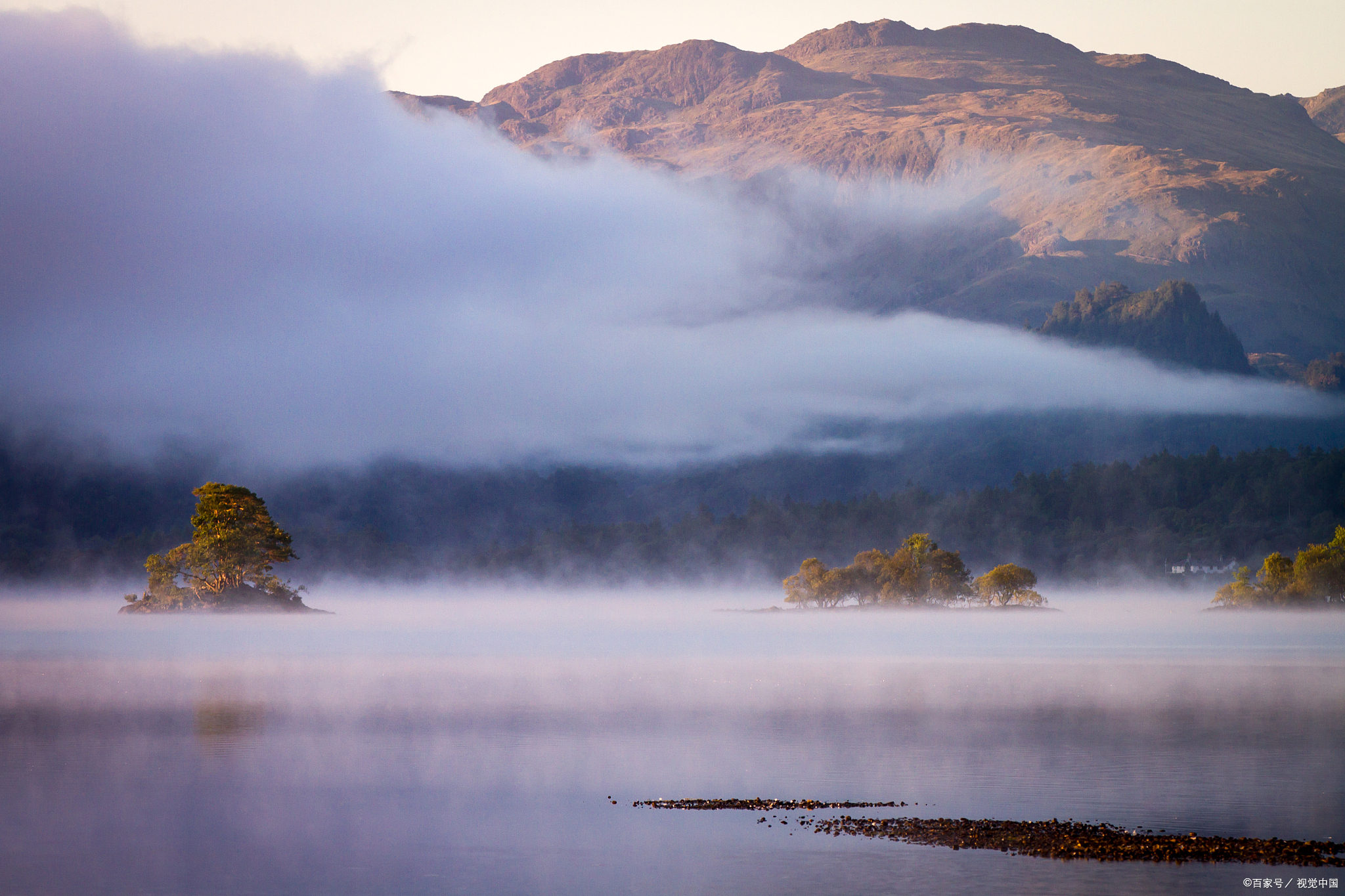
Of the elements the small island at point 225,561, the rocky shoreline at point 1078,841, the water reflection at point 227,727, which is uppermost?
the small island at point 225,561

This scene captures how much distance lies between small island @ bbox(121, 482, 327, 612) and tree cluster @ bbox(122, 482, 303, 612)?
0.08 meters

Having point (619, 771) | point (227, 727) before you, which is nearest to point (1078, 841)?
point (619, 771)

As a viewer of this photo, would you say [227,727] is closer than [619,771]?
No

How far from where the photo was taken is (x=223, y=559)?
6540 inches

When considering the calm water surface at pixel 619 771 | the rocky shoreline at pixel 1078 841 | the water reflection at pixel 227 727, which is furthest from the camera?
the water reflection at pixel 227 727

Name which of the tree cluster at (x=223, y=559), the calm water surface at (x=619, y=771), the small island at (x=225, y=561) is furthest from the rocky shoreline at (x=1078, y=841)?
the small island at (x=225, y=561)

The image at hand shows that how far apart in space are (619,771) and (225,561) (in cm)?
13228

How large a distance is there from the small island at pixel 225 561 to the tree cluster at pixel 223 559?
0.08 metres

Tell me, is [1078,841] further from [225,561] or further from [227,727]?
[225,561]

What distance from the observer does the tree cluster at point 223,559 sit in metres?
160

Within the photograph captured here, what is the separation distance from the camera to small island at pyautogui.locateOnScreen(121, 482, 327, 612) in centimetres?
16012

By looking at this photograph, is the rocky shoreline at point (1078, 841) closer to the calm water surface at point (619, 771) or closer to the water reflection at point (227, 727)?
the calm water surface at point (619, 771)

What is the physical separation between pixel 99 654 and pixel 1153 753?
10047 centimetres

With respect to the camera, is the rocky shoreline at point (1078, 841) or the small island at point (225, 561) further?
the small island at point (225, 561)
